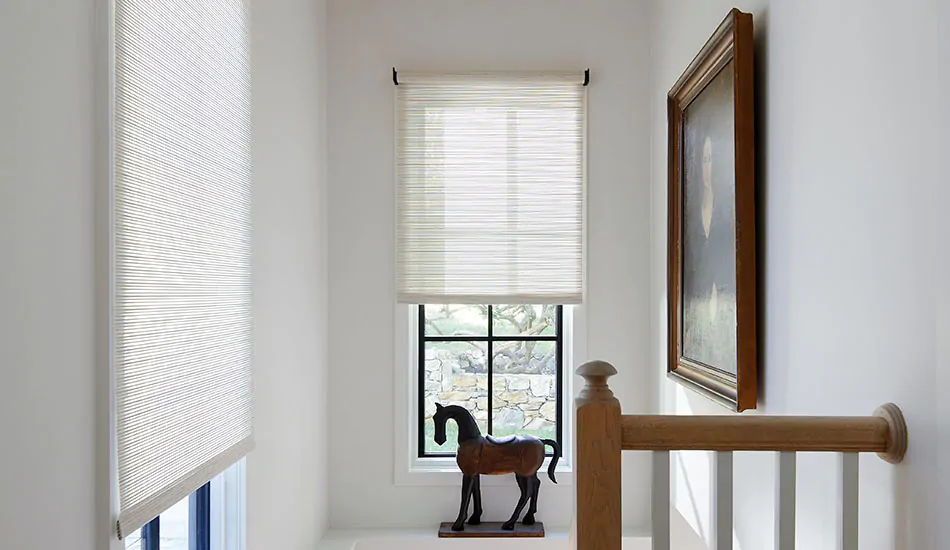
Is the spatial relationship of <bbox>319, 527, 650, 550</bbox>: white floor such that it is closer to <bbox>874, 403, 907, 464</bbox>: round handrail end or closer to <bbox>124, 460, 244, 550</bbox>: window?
<bbox>124, 460, 244, 550</bbox>: window

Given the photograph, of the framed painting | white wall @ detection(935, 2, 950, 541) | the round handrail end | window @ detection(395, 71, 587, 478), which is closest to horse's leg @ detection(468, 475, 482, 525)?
window @ detection(395, 71, 587, 478)

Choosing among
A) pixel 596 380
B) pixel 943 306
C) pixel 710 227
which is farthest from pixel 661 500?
pixel 710 227

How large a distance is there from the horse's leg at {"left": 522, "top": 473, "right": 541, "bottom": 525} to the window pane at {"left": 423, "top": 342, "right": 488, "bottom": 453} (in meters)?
0.33

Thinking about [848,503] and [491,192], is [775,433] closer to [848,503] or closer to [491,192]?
[848,503]

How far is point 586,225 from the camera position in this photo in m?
3.09

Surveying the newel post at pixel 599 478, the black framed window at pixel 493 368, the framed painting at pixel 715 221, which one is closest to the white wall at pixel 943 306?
the newel post at pixel 599 478

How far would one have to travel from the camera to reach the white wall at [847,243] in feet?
3.64

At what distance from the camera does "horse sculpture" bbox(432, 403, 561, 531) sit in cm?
290

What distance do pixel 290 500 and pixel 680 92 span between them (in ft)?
5.80

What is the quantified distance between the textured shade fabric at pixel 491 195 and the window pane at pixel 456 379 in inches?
9.8

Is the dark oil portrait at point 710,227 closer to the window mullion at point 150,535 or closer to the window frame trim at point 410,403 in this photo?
the window frame trim at point 410,403

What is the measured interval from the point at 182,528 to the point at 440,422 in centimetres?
128

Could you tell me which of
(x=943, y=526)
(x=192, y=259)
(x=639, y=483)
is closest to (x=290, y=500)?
(x=192, y=259)

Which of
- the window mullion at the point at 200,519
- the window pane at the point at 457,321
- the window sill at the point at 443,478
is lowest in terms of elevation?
the window sill at the point at 443,478
